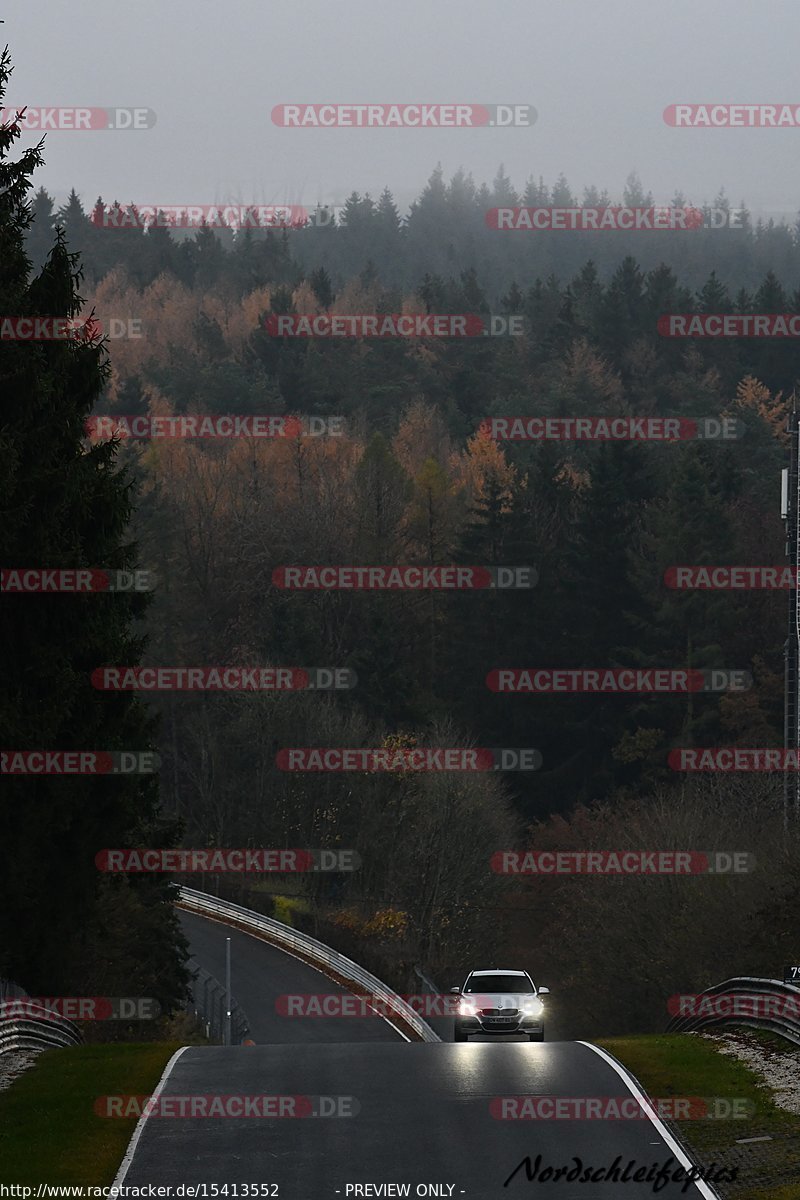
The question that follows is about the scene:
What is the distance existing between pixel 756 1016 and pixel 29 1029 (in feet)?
35.5

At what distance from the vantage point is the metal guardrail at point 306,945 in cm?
5091

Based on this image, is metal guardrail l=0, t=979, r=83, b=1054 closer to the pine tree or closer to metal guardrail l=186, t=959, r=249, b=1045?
the pine tree

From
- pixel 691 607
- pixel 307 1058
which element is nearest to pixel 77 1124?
pixel 307 1058

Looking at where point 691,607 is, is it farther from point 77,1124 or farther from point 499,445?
point 77,1124

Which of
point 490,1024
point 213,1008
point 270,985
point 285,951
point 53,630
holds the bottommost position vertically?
point 213,1008

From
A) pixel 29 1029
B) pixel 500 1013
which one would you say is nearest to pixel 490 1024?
pixel 500 1013

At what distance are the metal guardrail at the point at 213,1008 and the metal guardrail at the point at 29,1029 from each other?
18.9 meters

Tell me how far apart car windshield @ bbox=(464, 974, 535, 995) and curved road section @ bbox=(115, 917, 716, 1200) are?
19.6ft

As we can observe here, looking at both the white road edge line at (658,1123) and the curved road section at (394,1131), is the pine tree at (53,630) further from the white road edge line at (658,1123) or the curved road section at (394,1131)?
the white road edge line at (658,1123)

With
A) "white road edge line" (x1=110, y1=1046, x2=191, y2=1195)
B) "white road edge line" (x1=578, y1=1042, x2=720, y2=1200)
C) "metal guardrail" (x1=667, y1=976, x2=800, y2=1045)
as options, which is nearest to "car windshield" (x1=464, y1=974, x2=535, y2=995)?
"metal guardrail" (x1=667, y1=976, x2=800, y2=1045)

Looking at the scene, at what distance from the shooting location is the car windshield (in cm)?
3027

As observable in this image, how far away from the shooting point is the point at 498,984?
100.0ft

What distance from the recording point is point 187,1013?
51.9m

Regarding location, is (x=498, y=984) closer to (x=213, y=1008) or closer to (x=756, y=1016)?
(x=756, y=1016)
